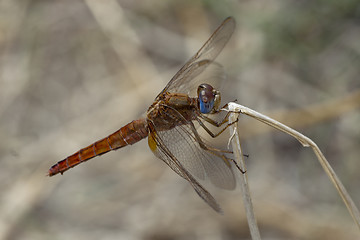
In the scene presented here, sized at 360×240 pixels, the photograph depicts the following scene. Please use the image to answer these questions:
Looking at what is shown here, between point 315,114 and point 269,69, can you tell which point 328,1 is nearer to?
point 269,69

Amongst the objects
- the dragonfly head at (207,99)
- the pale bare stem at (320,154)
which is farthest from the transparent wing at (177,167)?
the pale bare stem at (320,154)

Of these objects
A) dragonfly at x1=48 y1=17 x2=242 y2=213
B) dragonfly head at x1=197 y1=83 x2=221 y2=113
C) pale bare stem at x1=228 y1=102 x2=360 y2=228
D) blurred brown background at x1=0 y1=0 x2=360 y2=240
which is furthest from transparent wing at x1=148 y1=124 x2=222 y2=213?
blurred brown background at x1=0 y1=0 x2=360 y2=240

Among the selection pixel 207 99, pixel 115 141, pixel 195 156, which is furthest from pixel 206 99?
pixel 115 141

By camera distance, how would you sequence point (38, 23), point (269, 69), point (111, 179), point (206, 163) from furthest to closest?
1. point (38, 23)
2. point (269, 69)
3. point (111, 179)
4. point (206, 163)

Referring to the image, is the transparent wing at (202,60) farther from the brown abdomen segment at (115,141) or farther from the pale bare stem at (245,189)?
the pale bare stem at (245,189)

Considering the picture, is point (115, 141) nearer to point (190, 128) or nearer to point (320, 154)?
point (190, 128)

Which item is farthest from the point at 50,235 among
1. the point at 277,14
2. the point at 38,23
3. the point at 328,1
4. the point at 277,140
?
the point at 328,1
